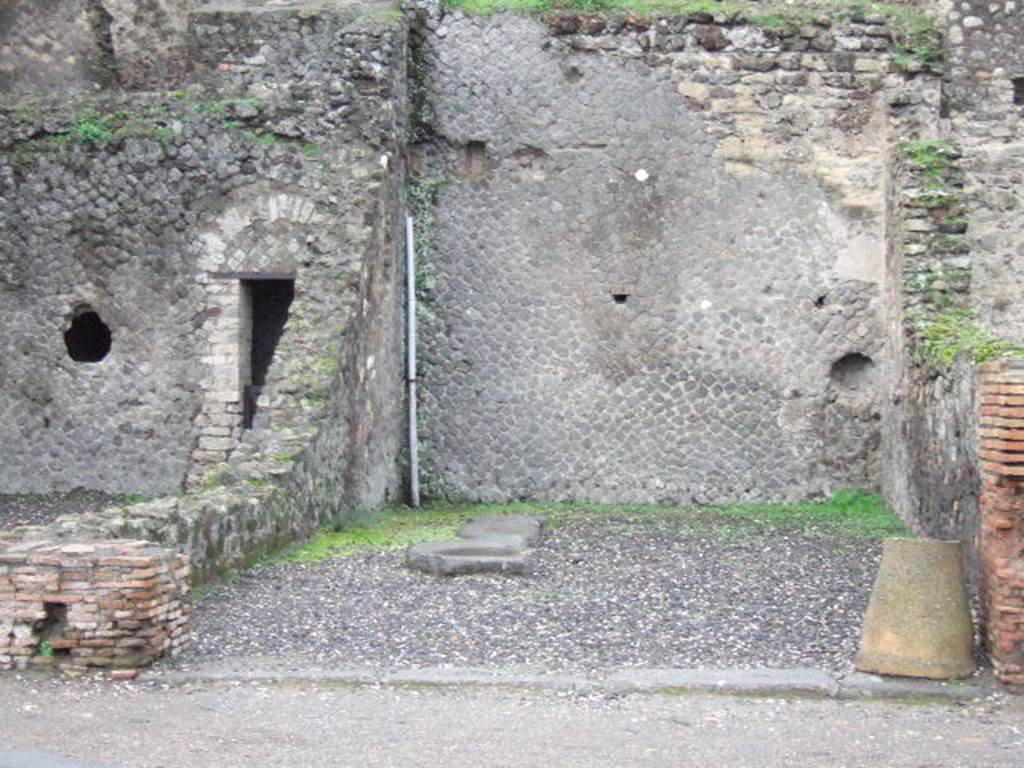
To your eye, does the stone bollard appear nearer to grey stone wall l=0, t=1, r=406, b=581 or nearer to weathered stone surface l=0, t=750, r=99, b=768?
weathered stone surface l=0, t=750, r=99, b=768

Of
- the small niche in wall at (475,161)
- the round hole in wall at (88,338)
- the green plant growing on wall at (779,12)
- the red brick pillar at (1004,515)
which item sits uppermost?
the green plant growing on wall at (779,12)

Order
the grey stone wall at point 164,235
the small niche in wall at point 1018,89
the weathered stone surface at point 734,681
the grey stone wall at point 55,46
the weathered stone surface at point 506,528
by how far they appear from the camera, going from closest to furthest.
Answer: the weathered stone surface at point 734,681 < the weathered stone surface at point 506,528 < the grey stone wall at point 164,235 < the small niche in wall at point 1018,89 < the grey stone wall at point 55,46

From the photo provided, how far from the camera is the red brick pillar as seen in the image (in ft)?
24.3

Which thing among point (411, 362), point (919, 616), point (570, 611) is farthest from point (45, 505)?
point (919, 616)

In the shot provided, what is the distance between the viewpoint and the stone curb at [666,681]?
7277mm

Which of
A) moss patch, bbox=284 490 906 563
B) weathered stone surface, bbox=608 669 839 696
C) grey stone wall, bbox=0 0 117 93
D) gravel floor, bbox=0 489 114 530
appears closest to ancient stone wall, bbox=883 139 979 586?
moss patch, bbox=284 490 906 563

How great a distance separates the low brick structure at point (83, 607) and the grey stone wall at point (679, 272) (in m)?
6.68

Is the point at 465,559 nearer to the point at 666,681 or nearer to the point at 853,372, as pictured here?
the point at 666,681

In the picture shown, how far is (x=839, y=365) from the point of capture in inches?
561

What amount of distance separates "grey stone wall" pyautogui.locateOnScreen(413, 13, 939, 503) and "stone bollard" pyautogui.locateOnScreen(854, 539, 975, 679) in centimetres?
635

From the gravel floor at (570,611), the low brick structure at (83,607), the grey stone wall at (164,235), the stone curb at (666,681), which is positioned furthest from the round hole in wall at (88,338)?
the stone curb at (666,681)

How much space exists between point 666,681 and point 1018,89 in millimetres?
9426

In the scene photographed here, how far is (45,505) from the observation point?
1334cm

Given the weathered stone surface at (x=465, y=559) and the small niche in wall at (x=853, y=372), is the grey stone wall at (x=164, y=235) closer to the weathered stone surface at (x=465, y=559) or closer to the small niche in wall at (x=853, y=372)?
the weathered stone surface at (x=465, y=559)
